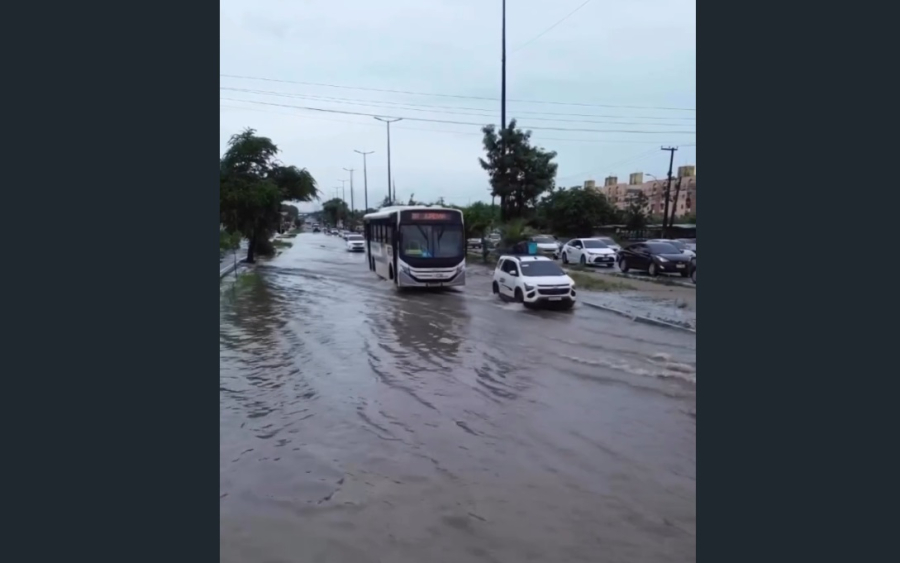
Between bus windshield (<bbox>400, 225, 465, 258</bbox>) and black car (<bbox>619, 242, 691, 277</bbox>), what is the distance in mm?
9739

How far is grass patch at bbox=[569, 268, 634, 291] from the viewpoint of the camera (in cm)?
2567

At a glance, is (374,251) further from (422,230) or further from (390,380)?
(390,380)

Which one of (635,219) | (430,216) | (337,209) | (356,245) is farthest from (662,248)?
(337,209)

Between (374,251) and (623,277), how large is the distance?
1118 cm

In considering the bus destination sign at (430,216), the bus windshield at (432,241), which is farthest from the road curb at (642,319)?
the bus destination sign at (430,216)


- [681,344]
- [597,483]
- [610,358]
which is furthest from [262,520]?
[681,344]

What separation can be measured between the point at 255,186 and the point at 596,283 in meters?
18.6

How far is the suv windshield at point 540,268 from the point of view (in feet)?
70.7

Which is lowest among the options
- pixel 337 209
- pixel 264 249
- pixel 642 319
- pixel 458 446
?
pixel 458 446

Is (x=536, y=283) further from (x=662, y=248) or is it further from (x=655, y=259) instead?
(x=662, y=248)

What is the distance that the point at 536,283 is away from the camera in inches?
830

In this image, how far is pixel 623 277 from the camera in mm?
29531

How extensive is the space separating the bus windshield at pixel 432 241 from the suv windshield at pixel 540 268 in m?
3.52

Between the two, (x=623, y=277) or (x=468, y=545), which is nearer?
(x=468, y=545)
